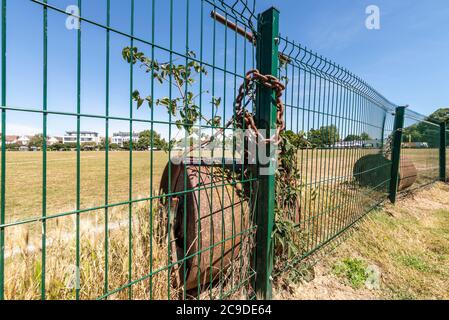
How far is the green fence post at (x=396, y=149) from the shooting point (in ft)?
17.1

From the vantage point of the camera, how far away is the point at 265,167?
2004 mm

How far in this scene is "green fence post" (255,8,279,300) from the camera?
192 cm

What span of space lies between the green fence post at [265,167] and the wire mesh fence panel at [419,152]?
5.12 m

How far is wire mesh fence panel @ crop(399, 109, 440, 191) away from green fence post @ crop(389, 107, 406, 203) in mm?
237

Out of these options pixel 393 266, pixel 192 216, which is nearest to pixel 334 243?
pixel 393 266

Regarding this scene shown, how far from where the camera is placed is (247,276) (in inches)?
79.9

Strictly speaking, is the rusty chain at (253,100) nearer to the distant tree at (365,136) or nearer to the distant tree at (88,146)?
the distant tree at (88,146)

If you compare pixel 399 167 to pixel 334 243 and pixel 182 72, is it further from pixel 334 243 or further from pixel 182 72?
pixel 182 72

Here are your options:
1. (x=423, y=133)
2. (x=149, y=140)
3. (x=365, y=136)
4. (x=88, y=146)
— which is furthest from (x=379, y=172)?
(x=88, y=146)

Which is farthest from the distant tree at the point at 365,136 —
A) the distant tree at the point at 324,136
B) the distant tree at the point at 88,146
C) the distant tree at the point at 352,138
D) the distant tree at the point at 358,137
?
the distant tree at the point at 88,146

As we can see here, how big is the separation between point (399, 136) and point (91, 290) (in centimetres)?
634

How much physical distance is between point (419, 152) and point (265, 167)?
7.59m

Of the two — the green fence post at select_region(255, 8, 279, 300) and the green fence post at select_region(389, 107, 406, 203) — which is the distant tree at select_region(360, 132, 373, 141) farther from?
the green fence post at select_region(255, 8, 279, 300)

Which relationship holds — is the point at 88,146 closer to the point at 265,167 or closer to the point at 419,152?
the point at 265,167
